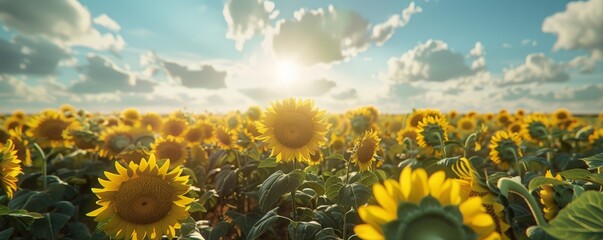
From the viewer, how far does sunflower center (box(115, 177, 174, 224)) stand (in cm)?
203

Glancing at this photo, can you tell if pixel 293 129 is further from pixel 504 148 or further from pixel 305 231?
pixel 504 148

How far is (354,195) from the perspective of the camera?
185 cm

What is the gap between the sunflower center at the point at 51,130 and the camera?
4984 millimetres

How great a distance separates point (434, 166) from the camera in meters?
2.33

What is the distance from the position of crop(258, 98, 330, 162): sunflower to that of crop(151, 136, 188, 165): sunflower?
172 centimetres

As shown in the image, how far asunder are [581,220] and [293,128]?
1.98 metres

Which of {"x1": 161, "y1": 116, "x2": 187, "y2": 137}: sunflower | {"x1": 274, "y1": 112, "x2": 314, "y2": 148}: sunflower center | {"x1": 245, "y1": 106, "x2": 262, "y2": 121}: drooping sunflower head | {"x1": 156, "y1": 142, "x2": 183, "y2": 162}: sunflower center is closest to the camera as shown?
{"x1": 274, "y1": 112, "x2": 314, "y2": 148}: sunflower center

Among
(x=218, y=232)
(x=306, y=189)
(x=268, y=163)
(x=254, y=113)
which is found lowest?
(x=218, y=232)

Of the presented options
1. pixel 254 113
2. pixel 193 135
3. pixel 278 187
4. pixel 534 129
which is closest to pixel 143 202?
pixel 278 187

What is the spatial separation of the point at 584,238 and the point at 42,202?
3577mm

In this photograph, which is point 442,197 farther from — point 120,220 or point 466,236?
point 120,220

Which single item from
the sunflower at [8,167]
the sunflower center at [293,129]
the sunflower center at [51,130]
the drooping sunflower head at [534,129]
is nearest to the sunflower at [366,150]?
the sunflower center at [293,129]

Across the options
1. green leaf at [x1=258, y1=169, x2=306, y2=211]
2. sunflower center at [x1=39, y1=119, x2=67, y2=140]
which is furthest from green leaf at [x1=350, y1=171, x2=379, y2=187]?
sunflower center at [x1=39, y1=119, x2=67, y2=140]

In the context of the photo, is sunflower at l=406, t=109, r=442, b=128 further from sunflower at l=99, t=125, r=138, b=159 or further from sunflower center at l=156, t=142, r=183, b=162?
sunflower at l=99, t=125, r=138, b=159
